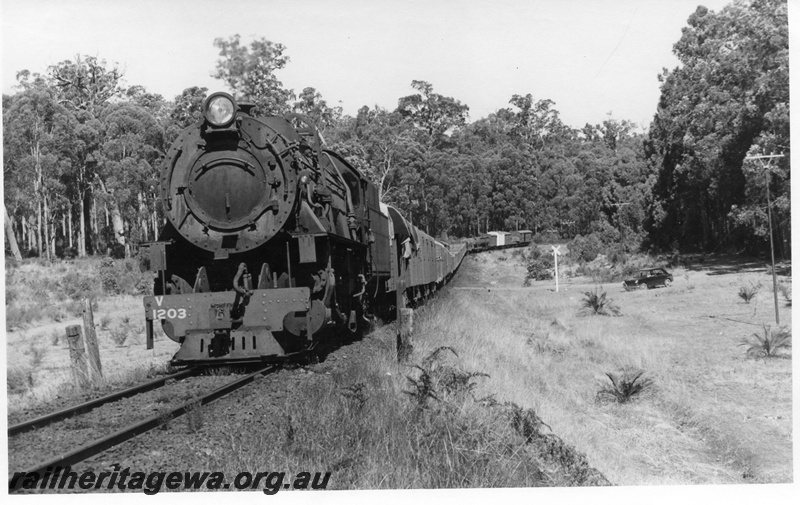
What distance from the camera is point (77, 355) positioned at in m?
9.53

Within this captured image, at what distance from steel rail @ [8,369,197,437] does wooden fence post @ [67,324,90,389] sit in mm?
1218

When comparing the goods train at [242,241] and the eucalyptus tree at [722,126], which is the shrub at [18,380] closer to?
the goods train at [242,241]

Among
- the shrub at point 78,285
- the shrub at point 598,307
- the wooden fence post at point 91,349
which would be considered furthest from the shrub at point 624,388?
the shrub at point 78,285

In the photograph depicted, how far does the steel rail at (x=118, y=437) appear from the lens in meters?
5.45

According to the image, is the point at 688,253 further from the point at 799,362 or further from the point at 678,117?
the point at 799,362

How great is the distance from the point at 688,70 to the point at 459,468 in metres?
36.4

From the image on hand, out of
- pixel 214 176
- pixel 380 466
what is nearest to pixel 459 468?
pixel 380 466

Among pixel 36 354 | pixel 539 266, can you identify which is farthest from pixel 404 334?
pixel 539 266

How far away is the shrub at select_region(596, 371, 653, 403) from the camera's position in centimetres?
1134

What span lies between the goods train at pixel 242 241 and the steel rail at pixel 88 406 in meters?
0.62

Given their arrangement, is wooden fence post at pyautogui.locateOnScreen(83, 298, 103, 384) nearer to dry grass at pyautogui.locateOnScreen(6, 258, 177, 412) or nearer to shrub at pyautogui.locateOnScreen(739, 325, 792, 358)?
dry grass at pyautogui.locateOnScreen(6, 258, 177, 412)

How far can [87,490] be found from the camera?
5.21m

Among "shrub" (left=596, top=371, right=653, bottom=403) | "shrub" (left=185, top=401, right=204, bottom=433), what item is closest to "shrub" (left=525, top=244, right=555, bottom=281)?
"shrub" (left=596, top=371, right=653, bottom=403)

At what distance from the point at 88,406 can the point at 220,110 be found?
182 inches
